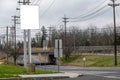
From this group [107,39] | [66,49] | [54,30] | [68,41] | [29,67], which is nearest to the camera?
[29,67]

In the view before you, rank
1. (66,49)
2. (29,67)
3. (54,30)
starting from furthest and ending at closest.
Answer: (54,30) < (66,49) < (29,67)

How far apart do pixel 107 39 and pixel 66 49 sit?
124ft

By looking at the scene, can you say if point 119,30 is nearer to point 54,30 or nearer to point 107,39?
point 107,39

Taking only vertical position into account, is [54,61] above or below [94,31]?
below

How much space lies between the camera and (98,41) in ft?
474

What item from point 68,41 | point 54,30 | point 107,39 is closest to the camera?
point 68,41

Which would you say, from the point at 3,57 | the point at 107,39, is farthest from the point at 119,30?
the point at 3,57

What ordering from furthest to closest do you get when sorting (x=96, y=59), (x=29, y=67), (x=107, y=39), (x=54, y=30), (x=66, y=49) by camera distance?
1. (x=54, y=30)
2. (x=107, y=39)
3. (x=66, y=49)
4. (x=96, y=59)
5. (x=29, y=67)

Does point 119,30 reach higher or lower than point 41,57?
higher

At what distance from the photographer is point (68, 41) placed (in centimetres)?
11769

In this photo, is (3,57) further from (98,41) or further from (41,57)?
(98,41)

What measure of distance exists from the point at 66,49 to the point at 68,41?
930cm

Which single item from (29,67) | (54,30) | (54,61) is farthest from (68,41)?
(29,67)

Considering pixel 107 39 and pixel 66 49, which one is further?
pixel 107 39
